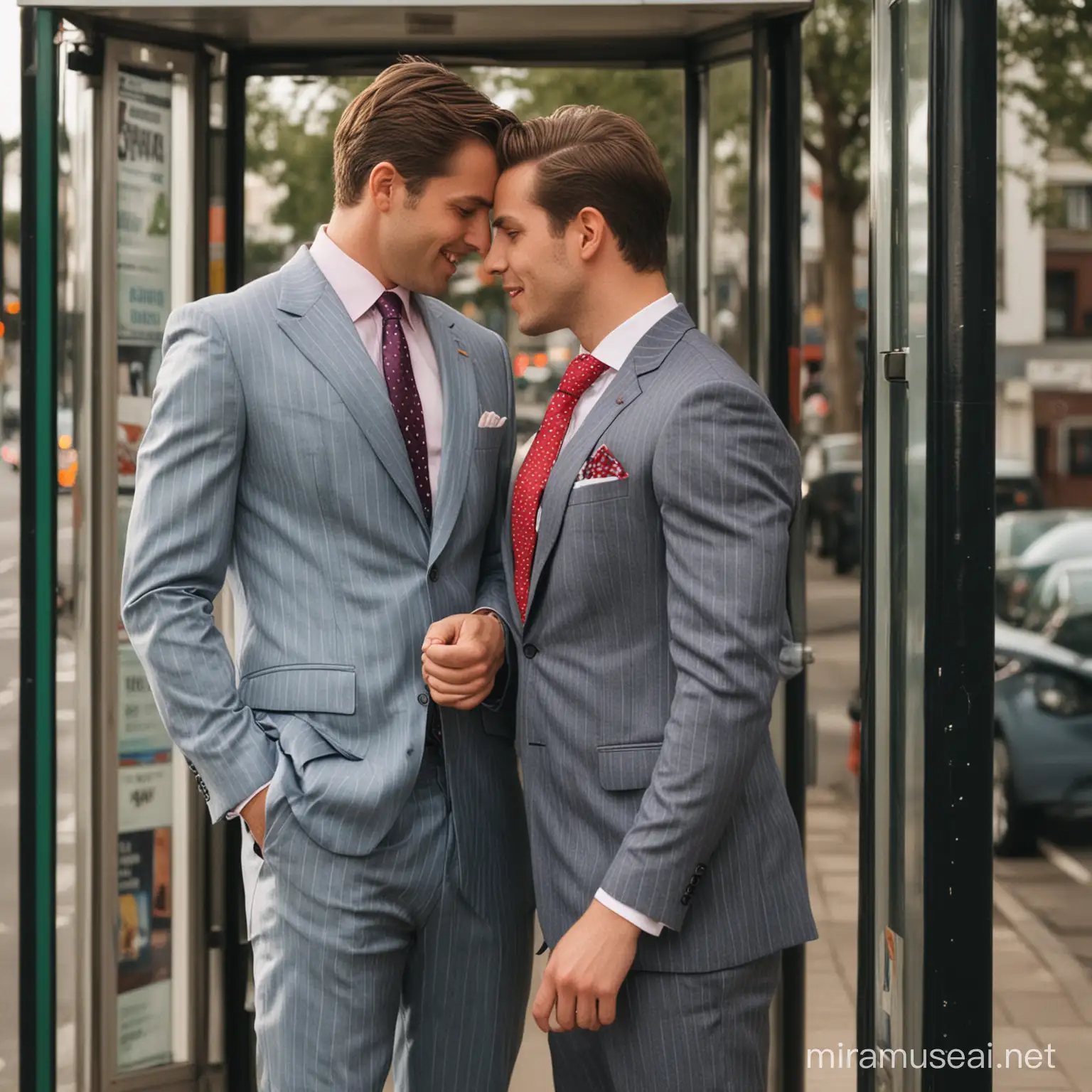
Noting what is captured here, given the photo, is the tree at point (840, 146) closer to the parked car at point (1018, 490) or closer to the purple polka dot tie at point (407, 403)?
the parked car at point (1018, 490)

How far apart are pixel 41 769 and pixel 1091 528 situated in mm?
7767

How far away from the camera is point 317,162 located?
13484mm

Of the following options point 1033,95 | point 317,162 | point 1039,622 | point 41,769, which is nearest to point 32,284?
point 41,769

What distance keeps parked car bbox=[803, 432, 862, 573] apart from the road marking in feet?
37.8

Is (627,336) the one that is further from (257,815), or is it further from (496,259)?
(257,815)

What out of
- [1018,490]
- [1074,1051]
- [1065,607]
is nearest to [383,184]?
[1074,1051]

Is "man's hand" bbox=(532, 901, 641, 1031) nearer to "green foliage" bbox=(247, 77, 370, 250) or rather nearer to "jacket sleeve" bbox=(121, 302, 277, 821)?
"jacket sleeve" bbox=(121, 302, 277, 821)

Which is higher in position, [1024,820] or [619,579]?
[619,579]

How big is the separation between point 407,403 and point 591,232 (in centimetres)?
35

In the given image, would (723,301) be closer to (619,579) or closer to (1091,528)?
(619,579)

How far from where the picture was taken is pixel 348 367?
7.41 feet

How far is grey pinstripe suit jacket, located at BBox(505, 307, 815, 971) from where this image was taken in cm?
201

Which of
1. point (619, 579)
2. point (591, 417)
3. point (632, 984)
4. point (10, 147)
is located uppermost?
point (10, 147)

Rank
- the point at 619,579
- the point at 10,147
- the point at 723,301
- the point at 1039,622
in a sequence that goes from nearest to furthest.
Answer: the point at 619,579 < the point at 10,147 < the point at 723,301 < the point at 1039,622
